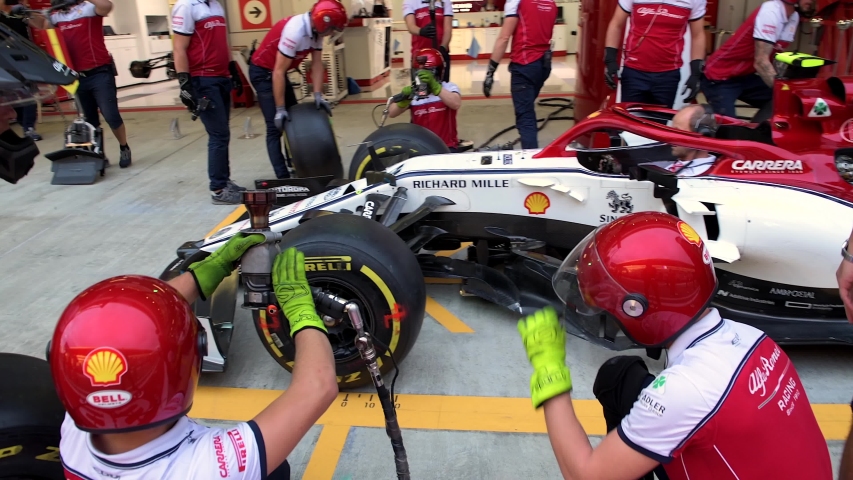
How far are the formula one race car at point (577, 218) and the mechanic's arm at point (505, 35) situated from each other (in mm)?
2191

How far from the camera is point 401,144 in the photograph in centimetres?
466

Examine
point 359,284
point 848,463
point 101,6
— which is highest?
point 101,6

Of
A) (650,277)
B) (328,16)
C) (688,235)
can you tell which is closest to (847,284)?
Answer: (688,235)

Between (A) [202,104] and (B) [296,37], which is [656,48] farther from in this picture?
(A) [202,104]

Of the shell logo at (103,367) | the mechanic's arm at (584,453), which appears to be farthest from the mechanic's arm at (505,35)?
the shell logo at (103,367)

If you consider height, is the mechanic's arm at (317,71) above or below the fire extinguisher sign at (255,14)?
below

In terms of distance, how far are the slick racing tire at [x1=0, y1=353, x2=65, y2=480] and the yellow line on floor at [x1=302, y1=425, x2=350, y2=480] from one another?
3.28 feet

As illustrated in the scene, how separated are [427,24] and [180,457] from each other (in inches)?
245

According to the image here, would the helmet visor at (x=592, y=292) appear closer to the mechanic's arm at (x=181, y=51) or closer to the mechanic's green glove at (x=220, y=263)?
the mechanic's green glove at (x=220, y=263)

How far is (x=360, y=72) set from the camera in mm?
11953

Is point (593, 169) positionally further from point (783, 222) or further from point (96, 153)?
point (96, 153)

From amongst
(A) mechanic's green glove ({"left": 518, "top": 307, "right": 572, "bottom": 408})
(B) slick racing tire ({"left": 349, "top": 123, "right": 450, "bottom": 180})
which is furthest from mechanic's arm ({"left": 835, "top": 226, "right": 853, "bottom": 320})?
(B) slick racing tire ({"left": 349, "top": 123, "right": 450, "bottom": 180})

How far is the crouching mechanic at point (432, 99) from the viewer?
5.59m

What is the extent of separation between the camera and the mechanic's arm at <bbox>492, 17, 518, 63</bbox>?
226 inches
